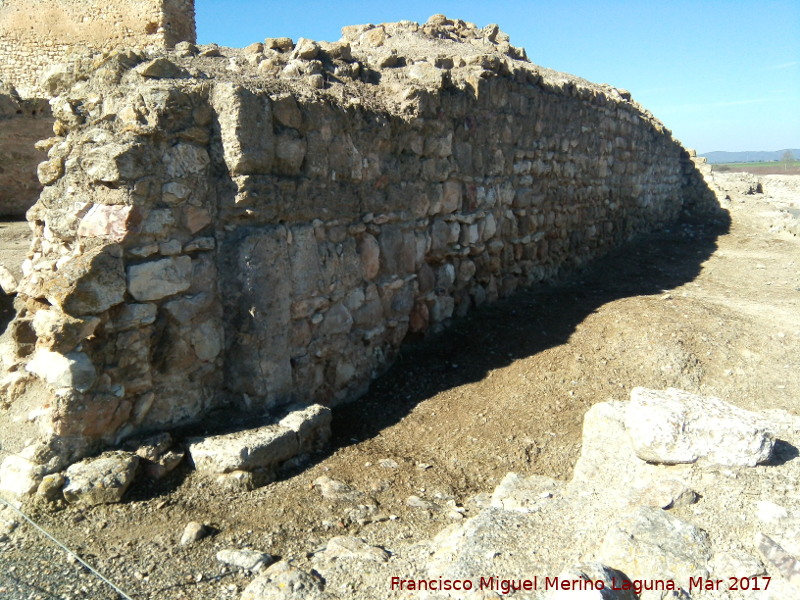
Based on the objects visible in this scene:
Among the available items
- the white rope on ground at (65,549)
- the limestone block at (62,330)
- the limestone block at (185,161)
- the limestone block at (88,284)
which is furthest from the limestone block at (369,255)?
the white rope on ground at (65,549)

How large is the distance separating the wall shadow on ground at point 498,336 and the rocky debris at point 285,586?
4.16 ft

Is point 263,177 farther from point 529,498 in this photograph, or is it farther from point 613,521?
point 613,521

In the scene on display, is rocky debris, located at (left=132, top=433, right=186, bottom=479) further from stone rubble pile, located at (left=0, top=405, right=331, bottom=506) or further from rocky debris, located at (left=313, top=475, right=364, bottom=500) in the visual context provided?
rocky debris, located at (left=313, top=475, right=364, bottom=500)

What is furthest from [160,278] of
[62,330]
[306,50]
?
[306,50]

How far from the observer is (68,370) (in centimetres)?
294

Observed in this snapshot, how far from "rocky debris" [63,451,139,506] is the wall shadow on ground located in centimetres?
117

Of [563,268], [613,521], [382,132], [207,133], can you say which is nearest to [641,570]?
[613,521]

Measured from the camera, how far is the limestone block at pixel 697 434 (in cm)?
262

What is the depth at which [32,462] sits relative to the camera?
9.42ft

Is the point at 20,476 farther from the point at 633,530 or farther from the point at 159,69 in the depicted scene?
the point at 633,530

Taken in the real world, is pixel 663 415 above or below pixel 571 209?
below

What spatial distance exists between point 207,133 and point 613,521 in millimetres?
2767

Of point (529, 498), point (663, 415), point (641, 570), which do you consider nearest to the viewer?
point (641, 570)

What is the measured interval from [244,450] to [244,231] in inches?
47.3
